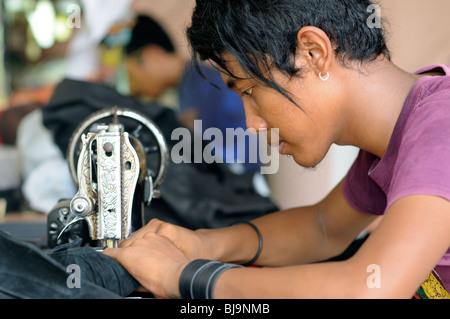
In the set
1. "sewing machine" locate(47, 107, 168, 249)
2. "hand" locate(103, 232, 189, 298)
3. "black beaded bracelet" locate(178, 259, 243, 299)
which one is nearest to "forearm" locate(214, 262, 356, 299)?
"black beaded bracelet" locate(178, 259, 243, 299)

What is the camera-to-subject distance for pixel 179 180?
2.73 meters

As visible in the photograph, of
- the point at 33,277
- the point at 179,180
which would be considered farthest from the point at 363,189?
the point at 179,180

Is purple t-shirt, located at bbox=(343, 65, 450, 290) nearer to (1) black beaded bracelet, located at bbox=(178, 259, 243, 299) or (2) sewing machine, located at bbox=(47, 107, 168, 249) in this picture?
(1) black beaded bracelet, located at bbox=(178, 259, 243, 299)

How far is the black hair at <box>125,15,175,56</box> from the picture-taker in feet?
13.9

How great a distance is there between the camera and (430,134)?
3.69 ft

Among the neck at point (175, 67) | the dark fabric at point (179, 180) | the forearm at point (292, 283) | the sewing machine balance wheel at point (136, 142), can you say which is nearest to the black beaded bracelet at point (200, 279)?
the forearm at point (292, 283)

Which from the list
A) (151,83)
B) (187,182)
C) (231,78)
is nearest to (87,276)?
(231,78)

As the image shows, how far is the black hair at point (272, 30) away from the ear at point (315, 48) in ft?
0.06

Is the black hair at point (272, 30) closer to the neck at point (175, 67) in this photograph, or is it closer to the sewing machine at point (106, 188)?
the sewing machine at point (106, 188)

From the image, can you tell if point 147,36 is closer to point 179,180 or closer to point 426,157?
point 179,180

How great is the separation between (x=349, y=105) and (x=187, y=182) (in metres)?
1.43

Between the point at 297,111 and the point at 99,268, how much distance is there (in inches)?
22.6

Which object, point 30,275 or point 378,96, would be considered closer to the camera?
point 30,275

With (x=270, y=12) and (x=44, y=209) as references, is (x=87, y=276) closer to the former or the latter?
(x=270, y=12)
